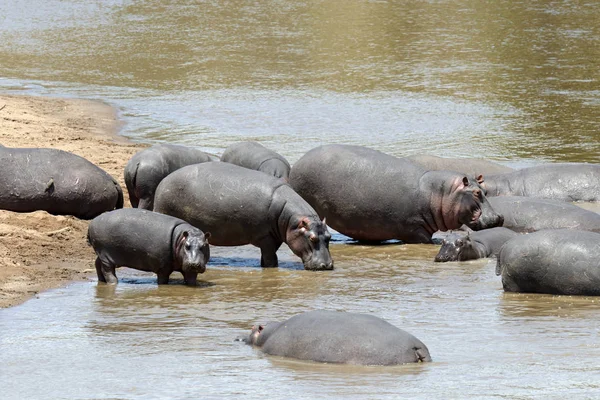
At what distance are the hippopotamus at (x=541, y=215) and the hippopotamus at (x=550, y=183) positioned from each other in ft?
3.20

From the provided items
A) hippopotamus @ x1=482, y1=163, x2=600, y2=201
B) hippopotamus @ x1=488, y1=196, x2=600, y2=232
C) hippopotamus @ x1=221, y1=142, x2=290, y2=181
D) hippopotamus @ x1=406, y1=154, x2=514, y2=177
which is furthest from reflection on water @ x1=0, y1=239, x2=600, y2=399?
hippopotamus @ x1=406, y1=154, x2=514, y2=177

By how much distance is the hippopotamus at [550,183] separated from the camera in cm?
1223

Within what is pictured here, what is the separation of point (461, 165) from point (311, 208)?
13.0ft

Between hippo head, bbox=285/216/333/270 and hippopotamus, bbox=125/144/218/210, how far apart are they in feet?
7.11

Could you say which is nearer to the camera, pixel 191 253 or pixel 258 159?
pixel 191 253

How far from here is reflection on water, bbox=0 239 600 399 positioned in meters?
5.67

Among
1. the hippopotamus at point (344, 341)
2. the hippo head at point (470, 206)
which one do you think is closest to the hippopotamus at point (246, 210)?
the hippo head at point (470, 206)

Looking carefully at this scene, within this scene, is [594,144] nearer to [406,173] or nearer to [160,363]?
[406,173]

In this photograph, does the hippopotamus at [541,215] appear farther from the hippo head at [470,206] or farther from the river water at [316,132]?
the river water at [316,132]

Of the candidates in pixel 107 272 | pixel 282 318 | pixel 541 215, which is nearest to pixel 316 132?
pixel 541 215

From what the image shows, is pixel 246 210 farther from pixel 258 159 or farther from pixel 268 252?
pixel 258 159

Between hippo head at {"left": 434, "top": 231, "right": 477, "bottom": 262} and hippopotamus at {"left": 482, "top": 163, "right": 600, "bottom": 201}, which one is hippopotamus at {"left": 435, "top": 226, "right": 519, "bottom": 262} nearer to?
hippo head at {"left": 434, "top": 231, "right": 477, "bottom": 262}

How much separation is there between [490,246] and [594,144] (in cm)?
620

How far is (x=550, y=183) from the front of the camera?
40.5 ft
